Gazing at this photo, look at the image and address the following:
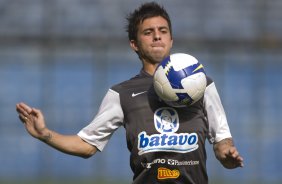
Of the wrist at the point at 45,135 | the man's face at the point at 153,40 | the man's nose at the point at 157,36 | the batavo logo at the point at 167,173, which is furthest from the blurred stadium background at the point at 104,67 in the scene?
the batavo logo at the point at 167,173

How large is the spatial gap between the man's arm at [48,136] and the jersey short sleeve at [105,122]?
0.06 meters

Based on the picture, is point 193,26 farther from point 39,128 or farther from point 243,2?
point 39,128

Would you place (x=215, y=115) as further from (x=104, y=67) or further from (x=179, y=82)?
(x=104, y=67)

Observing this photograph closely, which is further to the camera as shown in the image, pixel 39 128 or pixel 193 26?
pixel 193 26

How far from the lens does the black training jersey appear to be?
6.45 m

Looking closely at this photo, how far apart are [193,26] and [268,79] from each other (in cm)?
204

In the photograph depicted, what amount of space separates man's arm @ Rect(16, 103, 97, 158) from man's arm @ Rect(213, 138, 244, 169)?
101cm

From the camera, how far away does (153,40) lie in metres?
6.79

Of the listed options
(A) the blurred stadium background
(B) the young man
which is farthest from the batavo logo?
(A) the blurred stadium background

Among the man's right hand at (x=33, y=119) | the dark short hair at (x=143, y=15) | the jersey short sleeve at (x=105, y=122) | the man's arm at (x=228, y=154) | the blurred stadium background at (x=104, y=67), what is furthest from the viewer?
the blurred stadium background at (x=104, y=67)

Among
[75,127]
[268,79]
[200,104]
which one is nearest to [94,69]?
[75,127]

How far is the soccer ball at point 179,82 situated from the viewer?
6.36 metres

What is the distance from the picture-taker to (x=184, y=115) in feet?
21.4

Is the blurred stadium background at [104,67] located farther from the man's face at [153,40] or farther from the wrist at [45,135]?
the wrist at [45,135]
